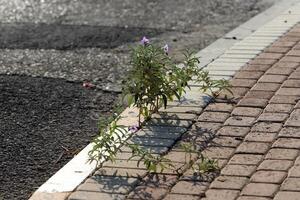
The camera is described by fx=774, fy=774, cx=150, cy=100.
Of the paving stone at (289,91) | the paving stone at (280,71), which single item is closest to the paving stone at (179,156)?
the paving stone at (289,91)

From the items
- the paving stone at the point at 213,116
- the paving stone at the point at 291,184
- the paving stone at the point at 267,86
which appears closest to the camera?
the paving stone at the point at 291,184

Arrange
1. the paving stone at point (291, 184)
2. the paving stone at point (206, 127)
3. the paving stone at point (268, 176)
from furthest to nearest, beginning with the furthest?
the paving stone at point (206, 127) < the paving stone at point (268, 176) < the paving stone at point (291, 184)

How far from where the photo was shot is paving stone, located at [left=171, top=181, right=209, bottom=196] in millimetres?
4375

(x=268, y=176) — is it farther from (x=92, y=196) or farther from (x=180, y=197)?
(x=92, y=196)

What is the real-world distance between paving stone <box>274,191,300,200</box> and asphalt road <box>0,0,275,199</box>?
149 centimetres

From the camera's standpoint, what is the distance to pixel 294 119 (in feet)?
17.9

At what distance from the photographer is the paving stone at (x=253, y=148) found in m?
4.92

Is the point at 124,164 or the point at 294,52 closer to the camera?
the point at 124,164

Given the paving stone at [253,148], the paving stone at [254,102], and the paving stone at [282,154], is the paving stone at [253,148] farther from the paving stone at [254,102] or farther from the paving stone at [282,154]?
the paving stone at [254,102]

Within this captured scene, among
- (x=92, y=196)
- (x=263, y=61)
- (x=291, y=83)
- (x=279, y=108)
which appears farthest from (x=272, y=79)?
(x=92, y=196)

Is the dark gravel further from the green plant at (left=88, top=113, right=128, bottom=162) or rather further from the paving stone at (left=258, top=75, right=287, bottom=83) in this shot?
the paving stone at (left=258, top=75, right=287, bottom=83)

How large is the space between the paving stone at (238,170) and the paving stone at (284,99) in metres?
1.31

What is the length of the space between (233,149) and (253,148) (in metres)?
0.13

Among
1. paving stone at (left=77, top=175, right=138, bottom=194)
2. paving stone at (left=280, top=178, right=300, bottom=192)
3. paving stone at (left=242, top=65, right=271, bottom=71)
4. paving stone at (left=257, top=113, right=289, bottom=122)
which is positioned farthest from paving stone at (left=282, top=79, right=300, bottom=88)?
paving stone at (left=77, top=175, right=138, bottom=194)
